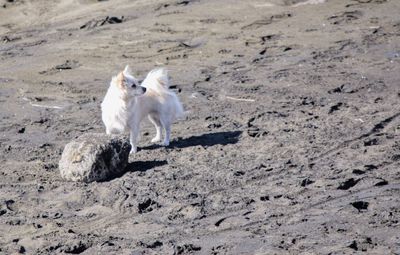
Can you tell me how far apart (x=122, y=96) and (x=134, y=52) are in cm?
517

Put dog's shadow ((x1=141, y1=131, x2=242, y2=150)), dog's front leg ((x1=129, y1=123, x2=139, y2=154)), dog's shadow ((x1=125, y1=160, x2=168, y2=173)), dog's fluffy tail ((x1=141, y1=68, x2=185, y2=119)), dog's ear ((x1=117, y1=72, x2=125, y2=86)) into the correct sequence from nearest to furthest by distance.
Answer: dog's shadow ((x1=125, y1=160, x2=168, y2=173))
dog's ear ((x1=117, y1=72, x2=125, y2=86))
dog's front leg ((x1=129, y1=123, x2=139, y2=154))
dog's shadow ((x1=141, y1=131, x2=242, y2=150))
dog's fluffy tail ((x1=141, y1=68, x2=185, y2=119))

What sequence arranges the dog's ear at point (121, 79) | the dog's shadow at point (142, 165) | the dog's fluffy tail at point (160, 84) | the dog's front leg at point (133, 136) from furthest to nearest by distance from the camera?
the dog's fluffy tail at point (160, 84) < the dog's front leg at point (133, 136) < the dog's ear at point (121, 79) < the dog's shadow at point (142, 165)

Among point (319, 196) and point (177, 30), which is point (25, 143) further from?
point (177, 30)

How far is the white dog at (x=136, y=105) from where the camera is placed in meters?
11.2

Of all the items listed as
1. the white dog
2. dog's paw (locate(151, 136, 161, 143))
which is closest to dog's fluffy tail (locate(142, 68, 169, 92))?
the white dog

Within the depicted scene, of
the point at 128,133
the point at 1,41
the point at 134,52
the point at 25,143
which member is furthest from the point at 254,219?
the point at 1,41

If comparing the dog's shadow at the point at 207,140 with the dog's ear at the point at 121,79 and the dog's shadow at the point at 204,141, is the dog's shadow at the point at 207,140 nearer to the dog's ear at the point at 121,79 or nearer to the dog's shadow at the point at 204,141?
the dog's shadow at the point at 204,141

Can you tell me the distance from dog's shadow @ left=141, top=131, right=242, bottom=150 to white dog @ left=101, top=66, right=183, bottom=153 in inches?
6.3

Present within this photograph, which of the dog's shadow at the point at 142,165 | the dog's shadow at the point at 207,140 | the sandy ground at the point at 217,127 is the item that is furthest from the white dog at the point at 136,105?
the dog's shadow at the point at 142,165

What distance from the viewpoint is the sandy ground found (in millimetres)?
8836

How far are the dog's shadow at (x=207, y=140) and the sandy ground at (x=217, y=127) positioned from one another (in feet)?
0.10

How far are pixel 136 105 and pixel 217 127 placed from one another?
4.62ft

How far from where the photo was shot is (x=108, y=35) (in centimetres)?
1742

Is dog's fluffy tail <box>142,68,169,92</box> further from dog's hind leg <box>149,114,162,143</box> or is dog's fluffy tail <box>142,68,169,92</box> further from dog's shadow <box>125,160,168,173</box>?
dog's shadow <box>125,160,168,173</box>
